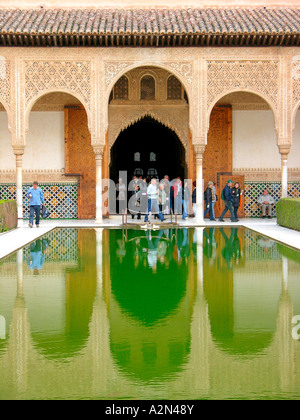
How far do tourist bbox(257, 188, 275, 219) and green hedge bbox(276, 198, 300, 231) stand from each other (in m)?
1.93

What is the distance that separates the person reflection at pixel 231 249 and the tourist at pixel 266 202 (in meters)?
4.26

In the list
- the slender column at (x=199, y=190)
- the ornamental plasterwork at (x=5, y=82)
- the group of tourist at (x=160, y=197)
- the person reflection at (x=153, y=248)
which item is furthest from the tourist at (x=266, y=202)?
the ornamental plasterwork at (x=5, y=82)

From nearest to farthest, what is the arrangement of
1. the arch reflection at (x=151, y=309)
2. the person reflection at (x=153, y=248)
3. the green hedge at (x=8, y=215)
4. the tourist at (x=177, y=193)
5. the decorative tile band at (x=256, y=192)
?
the arch reflection at (x=151, y=309) < the person reflection at (x=153, y=248) < the green hedge at (x=8, y=215) < the tourist at (x=177, y=193) < the decorative tile band at (x=256, y=192)

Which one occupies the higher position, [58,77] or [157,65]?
[157,65]

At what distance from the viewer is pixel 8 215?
41.5 feet

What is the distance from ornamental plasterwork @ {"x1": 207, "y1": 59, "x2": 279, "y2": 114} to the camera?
45.9 feet

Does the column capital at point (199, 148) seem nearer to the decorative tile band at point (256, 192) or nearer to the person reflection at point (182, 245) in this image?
the person reflection at point (182, 245)

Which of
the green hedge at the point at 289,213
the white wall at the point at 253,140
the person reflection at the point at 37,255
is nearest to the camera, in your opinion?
the person reflection at the point at 37,255

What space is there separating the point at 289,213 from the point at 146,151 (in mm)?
9167

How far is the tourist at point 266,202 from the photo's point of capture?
15844 millimetres

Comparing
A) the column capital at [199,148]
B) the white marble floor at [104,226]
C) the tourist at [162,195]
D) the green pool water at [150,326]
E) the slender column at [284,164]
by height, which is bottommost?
the green pool water at [150,326]

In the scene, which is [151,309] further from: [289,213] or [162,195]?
[162,195]

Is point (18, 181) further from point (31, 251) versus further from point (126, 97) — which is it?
point (31, 251)

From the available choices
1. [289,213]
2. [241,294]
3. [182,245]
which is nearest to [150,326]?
[241,294]
